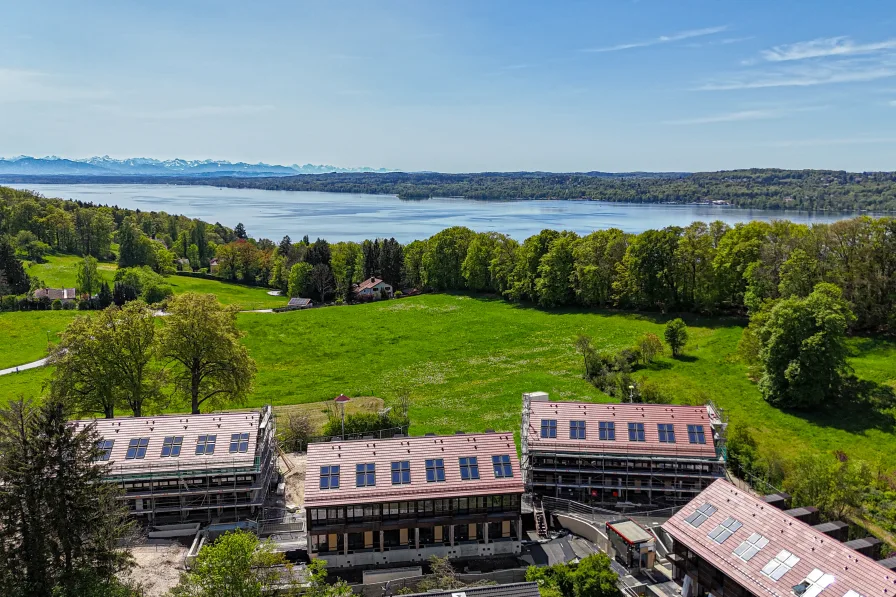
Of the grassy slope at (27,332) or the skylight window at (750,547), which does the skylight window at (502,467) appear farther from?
the grassy slope at (27,332)

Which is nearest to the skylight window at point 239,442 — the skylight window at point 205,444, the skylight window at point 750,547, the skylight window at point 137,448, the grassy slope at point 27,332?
the skylight window at point 205,444

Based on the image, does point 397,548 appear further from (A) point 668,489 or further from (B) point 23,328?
(B) point 23,328

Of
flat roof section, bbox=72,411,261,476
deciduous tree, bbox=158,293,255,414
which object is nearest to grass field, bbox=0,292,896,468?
deciduous tree, bbox=158,293,255,414

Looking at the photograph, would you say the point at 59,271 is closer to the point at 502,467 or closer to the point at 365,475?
the point at 365,475

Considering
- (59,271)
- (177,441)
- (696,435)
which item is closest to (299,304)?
(59,271)

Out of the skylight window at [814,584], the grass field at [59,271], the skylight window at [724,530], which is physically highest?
the skylight window at [814,584]

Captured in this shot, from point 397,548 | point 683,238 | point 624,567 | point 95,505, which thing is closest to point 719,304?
point 683,238
